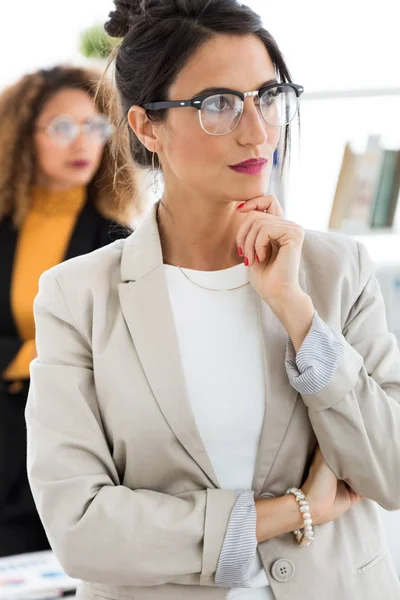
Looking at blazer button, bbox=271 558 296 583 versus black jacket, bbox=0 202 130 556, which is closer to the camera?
blazer button, bbox=271 558 296 583

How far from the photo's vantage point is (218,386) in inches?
57.4

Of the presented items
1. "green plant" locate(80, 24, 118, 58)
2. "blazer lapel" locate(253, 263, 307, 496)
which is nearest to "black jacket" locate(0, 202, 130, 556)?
"green plant" locate(80, 24, 118, 58)

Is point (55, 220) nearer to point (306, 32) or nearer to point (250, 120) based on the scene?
point (306, 32)

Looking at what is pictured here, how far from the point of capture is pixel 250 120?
142 centimetres

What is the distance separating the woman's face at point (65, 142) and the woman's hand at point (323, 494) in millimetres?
1930

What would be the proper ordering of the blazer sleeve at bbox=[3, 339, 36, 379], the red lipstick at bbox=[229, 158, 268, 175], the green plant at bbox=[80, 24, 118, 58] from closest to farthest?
the red lipstick at bbox=[229, 158, 268, 175] < the blazer sleeve at bbox=[3, 339, 36, 379] < the green plant at bbox=[80, 24, 118, 58]

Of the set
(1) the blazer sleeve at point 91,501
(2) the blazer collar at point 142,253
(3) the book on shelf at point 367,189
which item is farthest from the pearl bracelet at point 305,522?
(3) the book on shelf at point 367,189

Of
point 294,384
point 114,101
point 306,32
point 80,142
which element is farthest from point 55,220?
point 294,384

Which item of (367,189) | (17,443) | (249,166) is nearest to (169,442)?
(249,166)

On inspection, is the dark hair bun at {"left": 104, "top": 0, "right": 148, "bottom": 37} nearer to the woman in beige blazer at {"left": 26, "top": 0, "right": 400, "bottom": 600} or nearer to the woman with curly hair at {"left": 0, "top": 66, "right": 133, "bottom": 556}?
the woman in beige blazer at {"left": 26, "top": 0, "right": 400, "bottom": 600}

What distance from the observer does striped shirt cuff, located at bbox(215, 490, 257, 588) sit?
4.37 feet

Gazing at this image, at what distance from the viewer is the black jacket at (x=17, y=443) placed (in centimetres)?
300

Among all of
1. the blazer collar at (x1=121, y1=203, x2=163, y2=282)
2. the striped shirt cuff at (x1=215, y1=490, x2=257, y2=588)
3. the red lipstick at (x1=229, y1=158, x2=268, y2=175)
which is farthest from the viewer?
the blazer collar at (x1=121, y1=203, x2=163, y2=282)

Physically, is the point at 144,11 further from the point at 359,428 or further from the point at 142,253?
the point at 359,428
